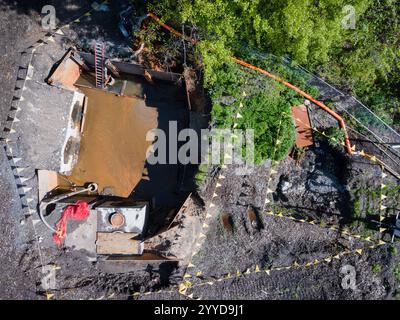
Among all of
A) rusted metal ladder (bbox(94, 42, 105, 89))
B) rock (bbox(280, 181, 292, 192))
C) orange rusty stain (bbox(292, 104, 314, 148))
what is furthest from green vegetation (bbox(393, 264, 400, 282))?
rusted metal ladder (bbox(94, 42, 105, 89))

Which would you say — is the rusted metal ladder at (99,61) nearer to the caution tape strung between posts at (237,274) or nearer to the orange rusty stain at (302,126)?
the orange rusty stain at (302,126)

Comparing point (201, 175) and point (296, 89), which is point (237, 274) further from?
point (296, 89)

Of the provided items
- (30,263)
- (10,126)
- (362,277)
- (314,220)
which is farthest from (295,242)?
(10,126)

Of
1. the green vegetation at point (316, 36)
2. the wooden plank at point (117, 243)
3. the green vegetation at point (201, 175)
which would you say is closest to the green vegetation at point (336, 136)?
the green vegetation at point (316, 36)

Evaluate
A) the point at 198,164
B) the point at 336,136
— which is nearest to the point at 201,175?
the point at 198,164

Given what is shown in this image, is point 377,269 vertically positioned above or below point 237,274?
above

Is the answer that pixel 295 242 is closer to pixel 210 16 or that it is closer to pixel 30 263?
pixel 210 16

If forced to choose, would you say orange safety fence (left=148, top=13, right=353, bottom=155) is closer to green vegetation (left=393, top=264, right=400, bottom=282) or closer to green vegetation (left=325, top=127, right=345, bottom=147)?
green vegetation (left=325, top=127, right=345, bottom=147)
